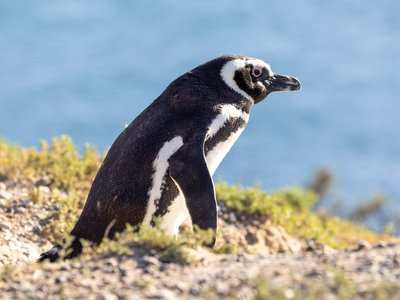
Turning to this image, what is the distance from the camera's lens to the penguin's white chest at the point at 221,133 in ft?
19.8

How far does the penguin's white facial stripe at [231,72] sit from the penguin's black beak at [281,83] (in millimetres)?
353

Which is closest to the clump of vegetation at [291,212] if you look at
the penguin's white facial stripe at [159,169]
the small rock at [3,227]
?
the small rock at [3,227]

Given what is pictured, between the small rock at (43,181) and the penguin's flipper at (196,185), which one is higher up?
the small rock at (43,181)

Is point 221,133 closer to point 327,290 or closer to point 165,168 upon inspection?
point 165,168

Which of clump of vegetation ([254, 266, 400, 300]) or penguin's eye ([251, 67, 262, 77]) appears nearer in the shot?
clump of vegetation ([254, 266, 400, 300])

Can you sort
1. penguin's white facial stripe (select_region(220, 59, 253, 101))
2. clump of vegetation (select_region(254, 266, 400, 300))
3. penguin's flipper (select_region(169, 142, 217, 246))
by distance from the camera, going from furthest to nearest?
penguin's white facial stripe (select_region(220, 59, 253, 101))
penguin's flipper (select_region(169, 142, 217, 246))
clump of vegetation (select_region(254, 266, 400, 300))

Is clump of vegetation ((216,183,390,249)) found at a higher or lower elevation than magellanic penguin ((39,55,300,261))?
higher

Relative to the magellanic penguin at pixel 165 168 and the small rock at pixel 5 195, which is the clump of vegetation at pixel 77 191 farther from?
the magellanic penguin at pixel 165 168

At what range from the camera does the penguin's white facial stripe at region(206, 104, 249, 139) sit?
19.7 feet

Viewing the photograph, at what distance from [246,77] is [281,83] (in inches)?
17.7

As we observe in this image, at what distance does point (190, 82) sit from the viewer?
20.4 feet

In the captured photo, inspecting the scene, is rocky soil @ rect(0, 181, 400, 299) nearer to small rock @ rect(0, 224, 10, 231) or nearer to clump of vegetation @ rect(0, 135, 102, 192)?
small rock @ rect(0, 224, 10, 231)

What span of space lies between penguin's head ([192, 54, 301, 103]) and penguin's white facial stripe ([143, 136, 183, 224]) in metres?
0.67

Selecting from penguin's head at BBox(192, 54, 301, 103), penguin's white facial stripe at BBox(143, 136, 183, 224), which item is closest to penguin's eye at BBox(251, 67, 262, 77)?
penguin's head at BBox(192, 54, 301, 103)
